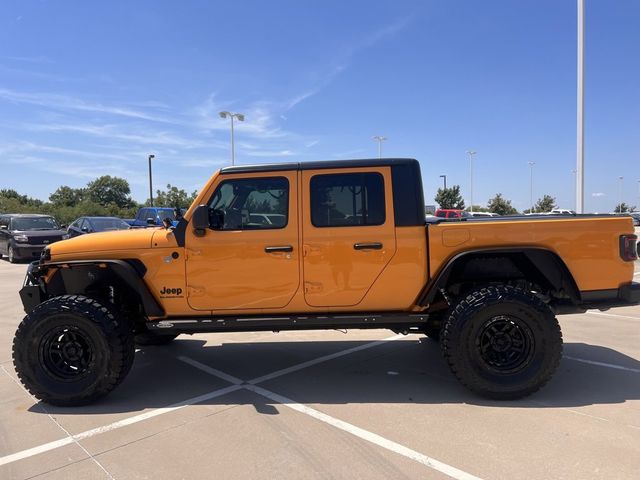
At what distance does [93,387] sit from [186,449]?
4.20 ft

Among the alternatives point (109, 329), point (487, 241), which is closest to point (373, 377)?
point (487, 241)

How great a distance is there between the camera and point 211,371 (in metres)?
4.98

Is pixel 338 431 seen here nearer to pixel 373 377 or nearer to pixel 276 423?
pixel 276 423

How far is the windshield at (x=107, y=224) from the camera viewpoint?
15781 mm

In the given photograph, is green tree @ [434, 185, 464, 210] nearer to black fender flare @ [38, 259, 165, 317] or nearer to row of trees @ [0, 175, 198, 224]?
row of trees @ [0, 175, 198, 224]

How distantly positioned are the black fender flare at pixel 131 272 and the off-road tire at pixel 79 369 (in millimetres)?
306

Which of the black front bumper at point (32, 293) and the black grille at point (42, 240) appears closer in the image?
the black front bumper at point (32, 293)

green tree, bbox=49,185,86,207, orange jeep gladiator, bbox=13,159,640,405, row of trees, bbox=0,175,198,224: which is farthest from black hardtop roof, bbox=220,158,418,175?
green tree, bbox=49,185,86,207

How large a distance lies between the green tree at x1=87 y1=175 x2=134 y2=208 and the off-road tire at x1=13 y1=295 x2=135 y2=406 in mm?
87936

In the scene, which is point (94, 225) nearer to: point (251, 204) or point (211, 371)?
point (211, 371)

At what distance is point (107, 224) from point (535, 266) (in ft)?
49.9

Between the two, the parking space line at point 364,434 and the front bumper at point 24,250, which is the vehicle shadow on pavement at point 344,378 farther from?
the front bumper at point 24,250

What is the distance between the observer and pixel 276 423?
3.63 metres

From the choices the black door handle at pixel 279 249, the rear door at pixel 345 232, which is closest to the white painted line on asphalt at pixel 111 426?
the rear door at pixel 345 232
